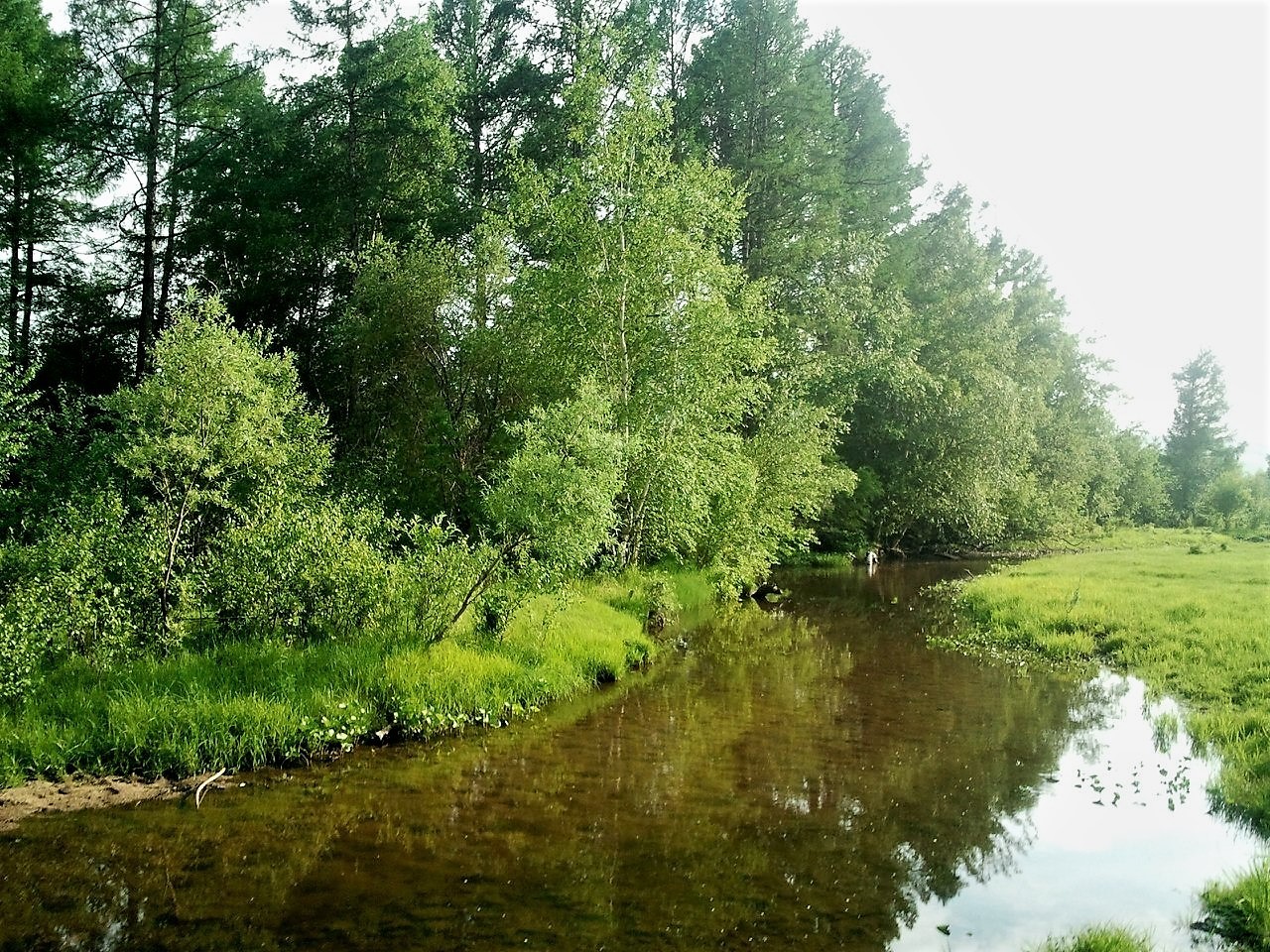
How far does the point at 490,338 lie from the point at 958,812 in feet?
58.9

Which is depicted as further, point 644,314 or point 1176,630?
point 644,314

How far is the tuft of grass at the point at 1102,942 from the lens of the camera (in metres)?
6.66

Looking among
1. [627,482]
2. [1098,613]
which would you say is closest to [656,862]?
[627,482]

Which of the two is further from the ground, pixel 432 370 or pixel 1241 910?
pixel 432 370

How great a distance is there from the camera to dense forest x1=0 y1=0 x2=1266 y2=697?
1288 cm

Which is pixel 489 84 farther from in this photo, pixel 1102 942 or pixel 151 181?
pixel 1102 942

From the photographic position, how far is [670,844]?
28.8 feet

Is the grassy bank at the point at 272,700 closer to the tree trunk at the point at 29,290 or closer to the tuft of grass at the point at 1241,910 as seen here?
the tuft of grass at the point at 1241,910

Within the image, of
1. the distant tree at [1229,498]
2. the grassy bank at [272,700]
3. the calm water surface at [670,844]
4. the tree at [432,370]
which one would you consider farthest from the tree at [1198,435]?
the grassy bank at [272,700]

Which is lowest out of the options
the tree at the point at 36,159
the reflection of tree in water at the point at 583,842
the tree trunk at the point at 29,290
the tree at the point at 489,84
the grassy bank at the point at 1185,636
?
the reflection of tree in water at the point at 583,842

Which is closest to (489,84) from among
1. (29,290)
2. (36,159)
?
(36,159)

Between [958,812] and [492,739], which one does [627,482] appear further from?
[958,812]

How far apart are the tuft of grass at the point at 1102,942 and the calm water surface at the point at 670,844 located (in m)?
0.26

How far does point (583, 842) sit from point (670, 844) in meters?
0.92
